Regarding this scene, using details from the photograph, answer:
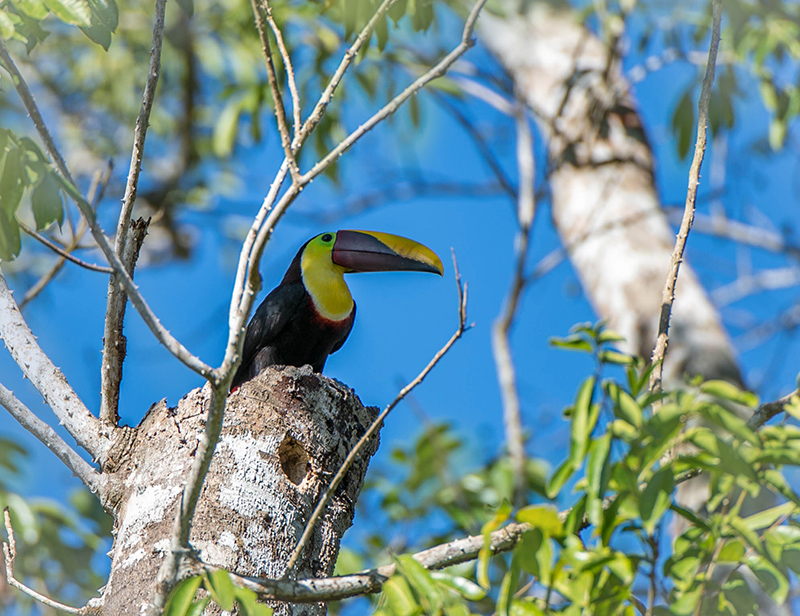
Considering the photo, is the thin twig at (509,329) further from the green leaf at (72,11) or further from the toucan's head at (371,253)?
the green leaf at (72,11)

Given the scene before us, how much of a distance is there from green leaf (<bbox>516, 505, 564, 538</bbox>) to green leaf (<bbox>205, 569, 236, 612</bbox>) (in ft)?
1.92

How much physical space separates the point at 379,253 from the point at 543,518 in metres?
2.95

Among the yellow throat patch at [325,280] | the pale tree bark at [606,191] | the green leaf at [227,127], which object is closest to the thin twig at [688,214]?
the pale tree bark at [606,191]

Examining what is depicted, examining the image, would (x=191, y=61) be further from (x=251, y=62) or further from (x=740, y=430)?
(x=740, y=430)

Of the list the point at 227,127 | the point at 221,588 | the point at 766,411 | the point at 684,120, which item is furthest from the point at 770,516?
the point at 227,127

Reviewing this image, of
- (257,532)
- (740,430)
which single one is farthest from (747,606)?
(257,532)

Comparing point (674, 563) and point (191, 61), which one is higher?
point (191, 61)

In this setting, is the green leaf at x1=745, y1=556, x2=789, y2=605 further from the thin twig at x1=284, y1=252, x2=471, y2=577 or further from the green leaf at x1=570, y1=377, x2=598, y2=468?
the thin twig at x1=284, y1=252, x2=471, y2=577

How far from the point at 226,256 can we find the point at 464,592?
786 cm

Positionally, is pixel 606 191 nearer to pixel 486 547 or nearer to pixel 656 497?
pixel 656 497

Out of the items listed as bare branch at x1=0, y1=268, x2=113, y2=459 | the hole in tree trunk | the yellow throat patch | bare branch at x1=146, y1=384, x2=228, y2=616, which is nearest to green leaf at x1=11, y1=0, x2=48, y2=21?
bare branch at x1=0, y1=268, x2=113, y2=459

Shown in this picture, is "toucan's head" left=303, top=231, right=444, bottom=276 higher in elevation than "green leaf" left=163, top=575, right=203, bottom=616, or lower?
higher

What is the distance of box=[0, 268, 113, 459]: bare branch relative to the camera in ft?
8.45

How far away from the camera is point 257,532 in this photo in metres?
2.21
